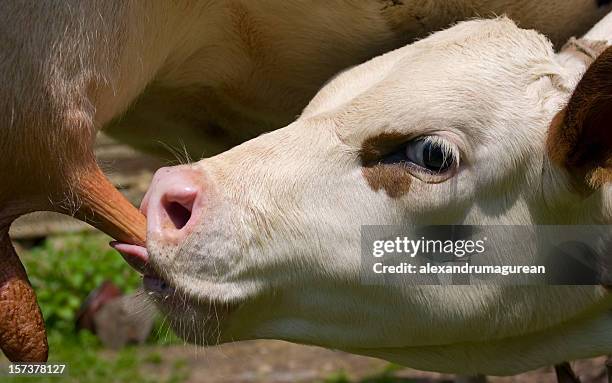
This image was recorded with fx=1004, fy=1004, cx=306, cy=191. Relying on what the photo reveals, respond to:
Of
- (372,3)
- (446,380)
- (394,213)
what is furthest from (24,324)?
(446,380)

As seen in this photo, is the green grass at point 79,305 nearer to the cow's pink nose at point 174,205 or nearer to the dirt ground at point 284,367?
the dirt ground at point 284,367

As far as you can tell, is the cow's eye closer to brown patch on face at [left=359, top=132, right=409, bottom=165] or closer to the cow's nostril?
brown patch on face at [left=359, top=132, right=409, bottom=165]

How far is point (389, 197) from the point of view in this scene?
251 cm

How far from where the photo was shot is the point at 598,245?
2627 millimetres

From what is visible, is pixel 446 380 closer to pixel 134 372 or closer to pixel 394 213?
pixel 134 372

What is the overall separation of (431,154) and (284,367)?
3459 millimetres

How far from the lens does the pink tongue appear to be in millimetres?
2539

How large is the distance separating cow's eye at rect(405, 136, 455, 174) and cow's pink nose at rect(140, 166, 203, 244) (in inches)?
21.2

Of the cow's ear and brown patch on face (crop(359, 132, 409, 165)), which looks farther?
brown patch on face (crop(359, 132, 409, 165))

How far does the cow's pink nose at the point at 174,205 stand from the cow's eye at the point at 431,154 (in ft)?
1.76

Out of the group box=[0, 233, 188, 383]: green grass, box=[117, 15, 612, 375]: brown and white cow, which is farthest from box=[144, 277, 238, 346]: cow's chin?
box=[0, 233, 188, 383]: green grass

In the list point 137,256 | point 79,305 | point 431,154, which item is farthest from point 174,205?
point 79,305

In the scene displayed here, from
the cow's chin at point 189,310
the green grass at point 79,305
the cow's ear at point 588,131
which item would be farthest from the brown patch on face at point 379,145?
the green grass at point 79,305

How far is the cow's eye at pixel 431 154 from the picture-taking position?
2.47m
